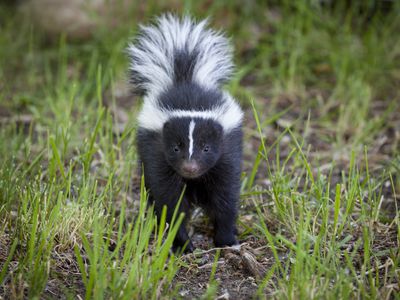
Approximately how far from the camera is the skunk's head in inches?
160

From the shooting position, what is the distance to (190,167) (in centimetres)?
402

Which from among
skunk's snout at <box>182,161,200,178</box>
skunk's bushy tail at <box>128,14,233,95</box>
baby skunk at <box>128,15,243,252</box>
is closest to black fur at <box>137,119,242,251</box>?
baby skunk at <box>128,15,243,252</box>

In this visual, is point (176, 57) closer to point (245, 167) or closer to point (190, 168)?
point (190, 168)

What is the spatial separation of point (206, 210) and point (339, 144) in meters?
1.91

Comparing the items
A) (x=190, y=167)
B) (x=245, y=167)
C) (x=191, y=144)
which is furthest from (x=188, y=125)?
(x=245, y=167)

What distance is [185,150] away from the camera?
411 centimetres

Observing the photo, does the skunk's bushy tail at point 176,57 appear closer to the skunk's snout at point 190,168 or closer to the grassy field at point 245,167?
the grassy field at point 245,167

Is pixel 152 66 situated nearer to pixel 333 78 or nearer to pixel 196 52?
pixel 196 52

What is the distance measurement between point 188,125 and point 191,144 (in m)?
0.13

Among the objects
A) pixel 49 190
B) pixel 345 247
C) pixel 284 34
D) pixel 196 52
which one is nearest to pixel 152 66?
pixel 196 52

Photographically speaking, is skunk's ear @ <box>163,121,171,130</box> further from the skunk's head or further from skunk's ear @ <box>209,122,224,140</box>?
skunk's ear @ <box>209,122,224,140</box>

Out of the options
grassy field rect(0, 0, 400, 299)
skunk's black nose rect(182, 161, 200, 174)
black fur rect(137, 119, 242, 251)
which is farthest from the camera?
black fur rect(137, 119, 242, 251)

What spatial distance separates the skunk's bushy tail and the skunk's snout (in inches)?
30.7

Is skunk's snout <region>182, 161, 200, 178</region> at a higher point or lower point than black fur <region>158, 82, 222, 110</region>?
lower
